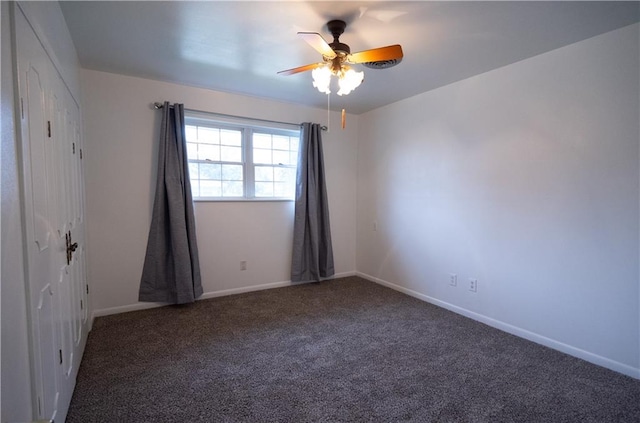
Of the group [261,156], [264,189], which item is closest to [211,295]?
[264,189]

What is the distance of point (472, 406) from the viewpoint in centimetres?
183

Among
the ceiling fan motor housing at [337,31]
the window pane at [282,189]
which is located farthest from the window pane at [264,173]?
the ceiling fan motor housing at [337,31]

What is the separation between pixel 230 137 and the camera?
3789 millimetres

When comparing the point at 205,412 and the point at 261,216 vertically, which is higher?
the point at 261,216

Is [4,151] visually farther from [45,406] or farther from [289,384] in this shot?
[289,384]

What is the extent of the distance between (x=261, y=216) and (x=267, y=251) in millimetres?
459

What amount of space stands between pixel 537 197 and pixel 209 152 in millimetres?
3341

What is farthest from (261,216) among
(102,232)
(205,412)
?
(205,412)

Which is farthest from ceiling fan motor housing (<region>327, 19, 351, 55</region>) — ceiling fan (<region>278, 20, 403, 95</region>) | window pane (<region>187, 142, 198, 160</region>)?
window pane (<region>187, 142, 198, 160</region>)

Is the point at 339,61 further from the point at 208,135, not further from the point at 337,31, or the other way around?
the point at 208,135

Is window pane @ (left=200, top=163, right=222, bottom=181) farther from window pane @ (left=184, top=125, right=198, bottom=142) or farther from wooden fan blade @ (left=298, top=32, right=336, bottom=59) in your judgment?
wooden fan blade @ (left=298, top=32, right=336, bottom=59)

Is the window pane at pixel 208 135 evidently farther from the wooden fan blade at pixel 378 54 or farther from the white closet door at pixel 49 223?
the wooden fan blade at pixel 378 54

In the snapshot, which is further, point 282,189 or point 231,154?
point 282,189

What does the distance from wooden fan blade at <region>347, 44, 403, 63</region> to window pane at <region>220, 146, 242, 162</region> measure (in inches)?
85.0
